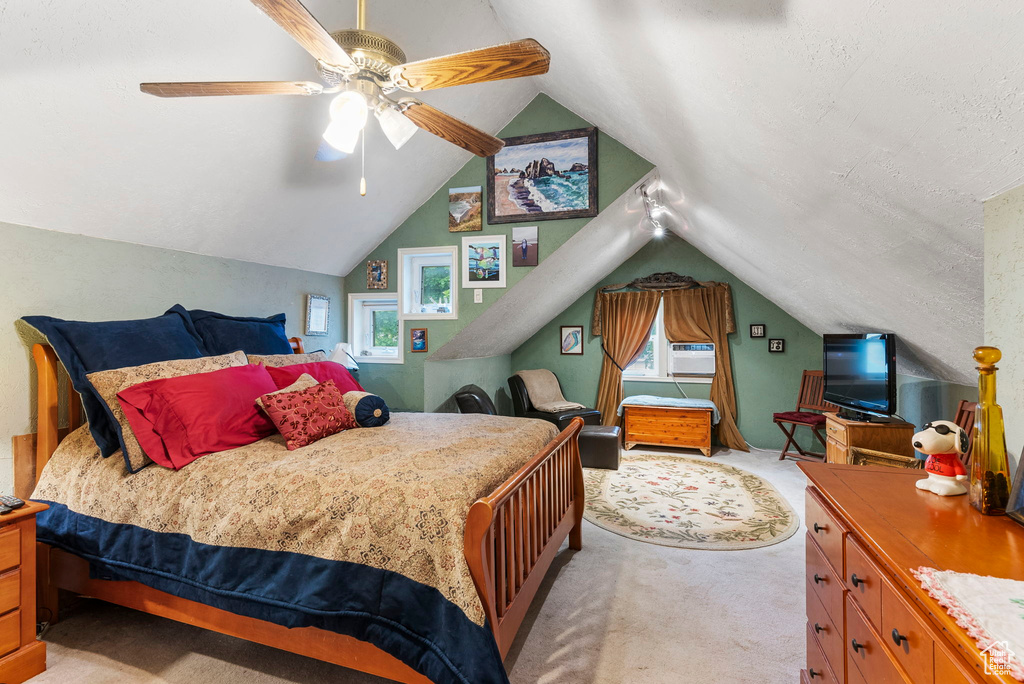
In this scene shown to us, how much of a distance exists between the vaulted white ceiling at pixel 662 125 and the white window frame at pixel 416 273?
616mm

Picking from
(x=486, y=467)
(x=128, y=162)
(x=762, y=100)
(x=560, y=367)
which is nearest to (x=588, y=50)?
(x=762, y=100)

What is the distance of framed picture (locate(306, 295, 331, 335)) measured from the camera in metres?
3.95

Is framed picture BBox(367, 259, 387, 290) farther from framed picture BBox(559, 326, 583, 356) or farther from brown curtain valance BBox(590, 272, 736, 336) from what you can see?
brown curtain valance BBox(590, 272, 736, 336)

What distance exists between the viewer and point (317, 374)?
281cm

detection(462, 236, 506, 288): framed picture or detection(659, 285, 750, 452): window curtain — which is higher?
detection(462, 236, 506, 288): framed picture

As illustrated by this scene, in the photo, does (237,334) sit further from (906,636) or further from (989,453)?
(989,453)

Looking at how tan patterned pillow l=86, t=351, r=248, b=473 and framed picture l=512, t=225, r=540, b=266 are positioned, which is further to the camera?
framed picture l=512, t=225, r=540, b=266

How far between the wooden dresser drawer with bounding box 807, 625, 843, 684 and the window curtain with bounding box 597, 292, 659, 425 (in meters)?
4.34

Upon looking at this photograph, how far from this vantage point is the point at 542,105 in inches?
154

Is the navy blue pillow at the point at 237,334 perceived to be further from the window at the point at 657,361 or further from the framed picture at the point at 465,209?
the window at the point at 657,361

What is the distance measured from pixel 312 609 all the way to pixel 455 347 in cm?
299

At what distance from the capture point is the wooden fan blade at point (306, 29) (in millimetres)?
1216

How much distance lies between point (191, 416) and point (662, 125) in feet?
9.02

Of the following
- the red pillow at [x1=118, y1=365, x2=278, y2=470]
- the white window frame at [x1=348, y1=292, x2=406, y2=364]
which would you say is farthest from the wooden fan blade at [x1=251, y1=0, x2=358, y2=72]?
the white window frame at [x1=348, y1=292, x2=406, y2=364]
